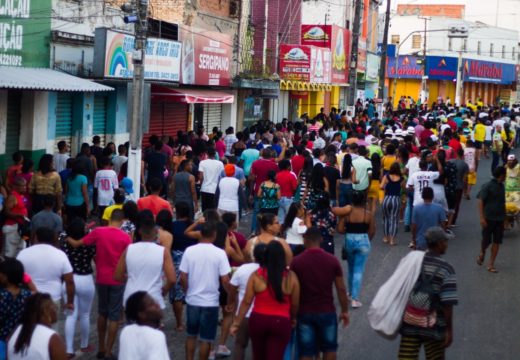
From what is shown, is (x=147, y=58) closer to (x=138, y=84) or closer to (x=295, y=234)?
(x=138, y=84)

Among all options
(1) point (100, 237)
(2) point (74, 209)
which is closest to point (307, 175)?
(2) point (74, 209)

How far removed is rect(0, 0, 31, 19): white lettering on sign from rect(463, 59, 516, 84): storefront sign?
58908mm

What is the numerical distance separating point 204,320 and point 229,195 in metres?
6.62

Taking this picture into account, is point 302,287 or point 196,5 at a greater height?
point 196,5

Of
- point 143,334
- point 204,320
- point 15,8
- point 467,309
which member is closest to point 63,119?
point 15,8

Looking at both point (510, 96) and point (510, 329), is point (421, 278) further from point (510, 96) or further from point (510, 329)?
point (510, 96)

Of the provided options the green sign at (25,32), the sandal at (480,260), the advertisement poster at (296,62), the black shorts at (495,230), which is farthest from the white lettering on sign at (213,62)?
the black shorts at (495,230)

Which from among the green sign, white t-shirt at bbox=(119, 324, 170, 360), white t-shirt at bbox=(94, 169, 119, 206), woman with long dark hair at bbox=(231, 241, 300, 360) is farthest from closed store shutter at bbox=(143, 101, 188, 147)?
white t-shirt at bbox=(119, 324, 170, 360)

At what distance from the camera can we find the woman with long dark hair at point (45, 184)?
14.4 m

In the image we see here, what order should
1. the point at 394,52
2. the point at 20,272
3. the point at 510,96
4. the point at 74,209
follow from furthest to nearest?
Answer: 1. the point at 510,96
2. the point at 394,52
3. the point at 74,209
4. the point at 20,272

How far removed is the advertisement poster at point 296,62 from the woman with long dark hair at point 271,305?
27696 mm

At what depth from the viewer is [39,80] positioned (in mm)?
16703

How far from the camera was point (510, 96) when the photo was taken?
90.2 meters

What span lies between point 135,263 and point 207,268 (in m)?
0.67
